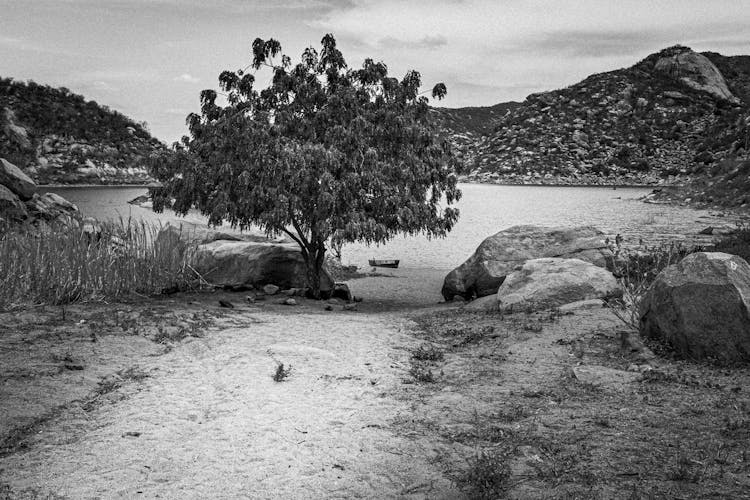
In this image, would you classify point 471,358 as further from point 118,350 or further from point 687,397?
point 118,350

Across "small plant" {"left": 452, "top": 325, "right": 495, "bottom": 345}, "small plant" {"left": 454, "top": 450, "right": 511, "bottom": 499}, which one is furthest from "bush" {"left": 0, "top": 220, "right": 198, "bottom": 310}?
"small plant" {"left": 454, "top": 450, "right": 511, "bottom": 499}

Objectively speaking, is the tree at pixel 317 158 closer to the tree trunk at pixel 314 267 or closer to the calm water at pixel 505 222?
the tree trunk at pixel 314 267

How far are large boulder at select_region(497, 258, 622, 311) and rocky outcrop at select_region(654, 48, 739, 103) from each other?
147 meters

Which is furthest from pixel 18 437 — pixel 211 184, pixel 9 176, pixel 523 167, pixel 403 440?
pixel 523 167

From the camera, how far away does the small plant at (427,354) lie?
9.98 metres

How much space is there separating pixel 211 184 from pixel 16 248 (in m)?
5.09

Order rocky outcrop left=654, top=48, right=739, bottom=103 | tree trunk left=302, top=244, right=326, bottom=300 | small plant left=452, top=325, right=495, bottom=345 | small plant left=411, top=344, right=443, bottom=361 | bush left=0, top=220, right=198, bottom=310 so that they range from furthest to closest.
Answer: rocky outcrop left=654, top=48, right=739, bottom=103 < tree trunk left=302, top=244, right=326, bottom=300 < bush left=0, top=220, right=198, bottom=310 < small plant left=452, top=325, right=495, bottom=345 < small plant left=411, top=344, right=443, bottom=361

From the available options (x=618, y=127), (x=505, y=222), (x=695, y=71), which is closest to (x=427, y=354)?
(x=505, y=222)

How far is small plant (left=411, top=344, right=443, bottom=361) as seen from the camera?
9977 mm

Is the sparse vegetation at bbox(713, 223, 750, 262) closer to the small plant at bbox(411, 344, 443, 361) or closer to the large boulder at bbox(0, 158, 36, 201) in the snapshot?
the small plant at bbox(411, 344, 443, 361)

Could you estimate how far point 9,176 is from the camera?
86.1 feet

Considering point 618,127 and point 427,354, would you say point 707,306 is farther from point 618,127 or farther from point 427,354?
point 618,127

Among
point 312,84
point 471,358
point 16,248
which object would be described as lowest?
point 471,358

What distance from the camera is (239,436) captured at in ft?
21.8
